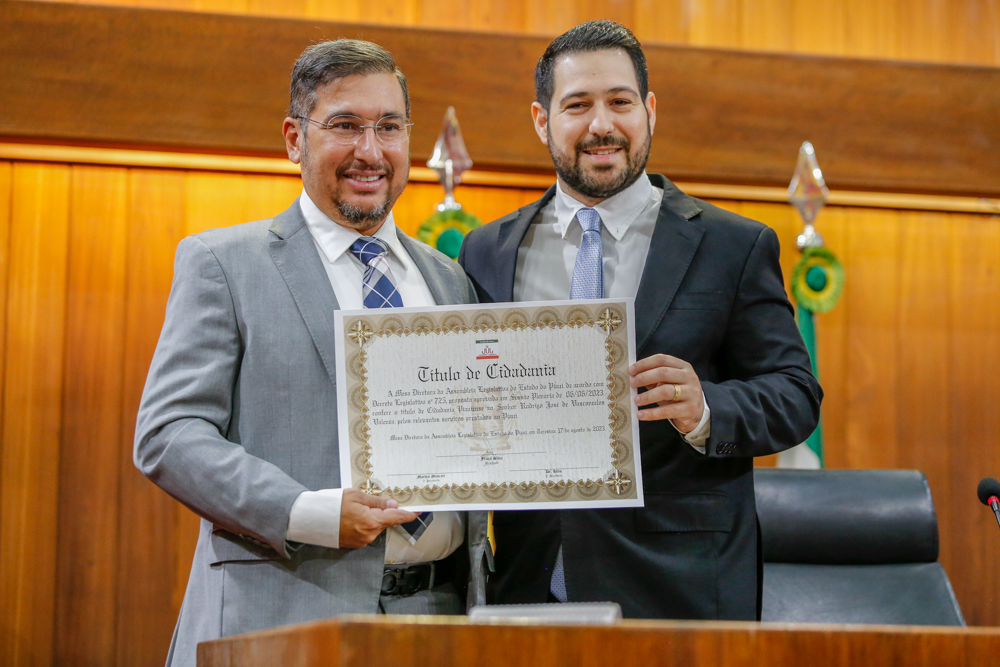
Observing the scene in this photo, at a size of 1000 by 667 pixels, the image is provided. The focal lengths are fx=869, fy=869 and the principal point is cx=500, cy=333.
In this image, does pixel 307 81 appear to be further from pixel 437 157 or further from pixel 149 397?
pixel 437 157

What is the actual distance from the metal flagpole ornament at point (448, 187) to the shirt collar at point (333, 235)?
2.91 ft

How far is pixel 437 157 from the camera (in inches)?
99.7

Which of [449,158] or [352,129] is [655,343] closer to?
[352,129]

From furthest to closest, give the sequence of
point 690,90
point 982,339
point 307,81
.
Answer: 1. point 982,339
2. point 690,90
3. point 307,81

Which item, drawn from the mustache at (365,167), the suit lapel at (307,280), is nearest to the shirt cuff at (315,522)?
the suit lapel at (307,280)

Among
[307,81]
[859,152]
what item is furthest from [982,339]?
[307,81]

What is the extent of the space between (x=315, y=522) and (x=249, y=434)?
217 millimetres

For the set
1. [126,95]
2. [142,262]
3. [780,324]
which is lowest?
[780,324]

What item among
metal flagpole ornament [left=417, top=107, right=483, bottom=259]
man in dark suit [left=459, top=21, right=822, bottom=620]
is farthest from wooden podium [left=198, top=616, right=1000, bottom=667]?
metal flagpole ornament [left=417, top=107, right=483, bottom=259]

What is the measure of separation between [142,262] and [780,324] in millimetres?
1999

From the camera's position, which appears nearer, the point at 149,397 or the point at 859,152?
the point at 149,397

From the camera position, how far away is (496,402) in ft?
4.46

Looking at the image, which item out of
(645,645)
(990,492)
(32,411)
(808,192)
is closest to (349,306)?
(645,645)

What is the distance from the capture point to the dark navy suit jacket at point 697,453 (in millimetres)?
1500
